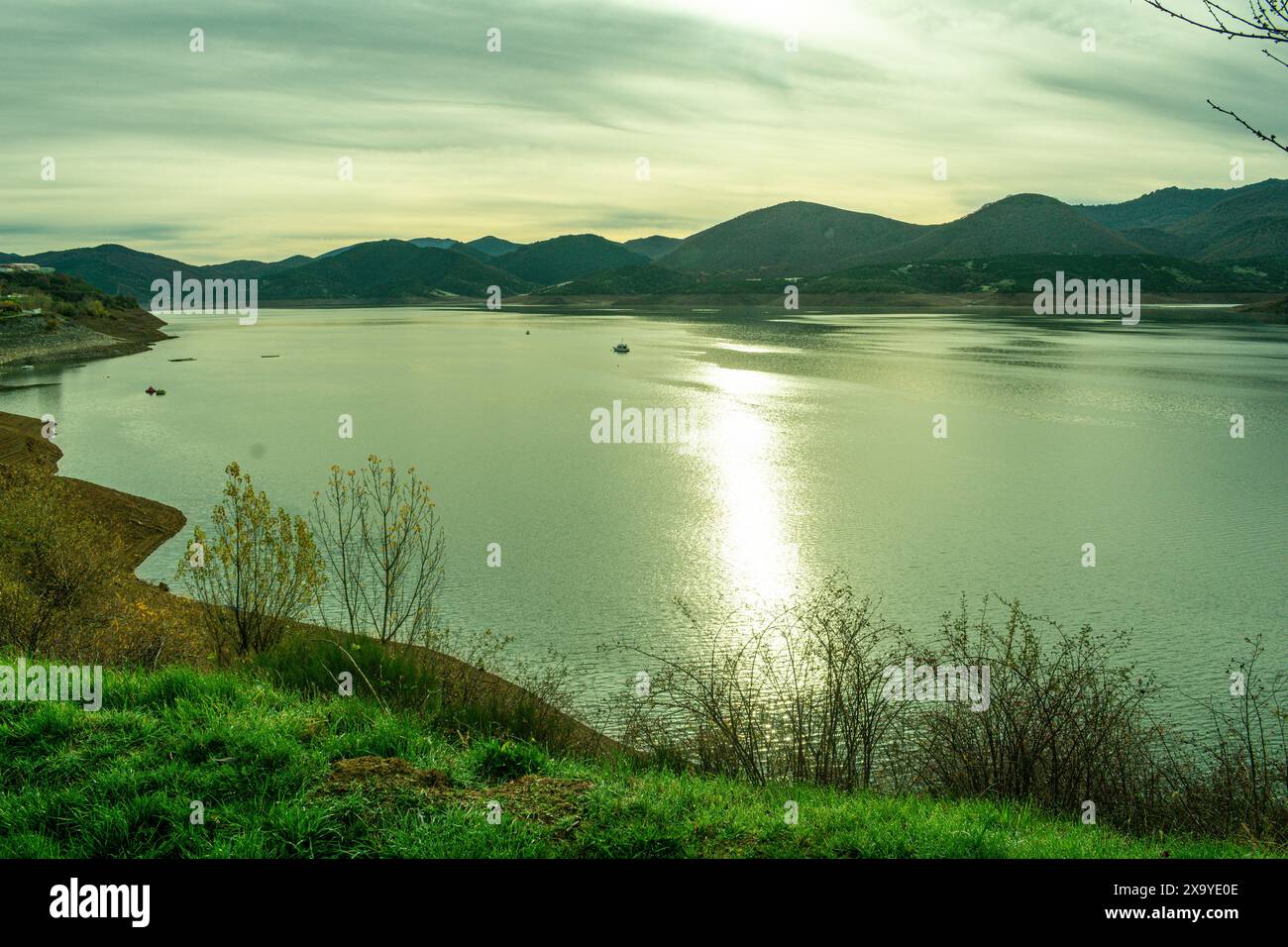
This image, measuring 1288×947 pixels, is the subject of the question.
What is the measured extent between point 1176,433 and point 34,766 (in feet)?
130

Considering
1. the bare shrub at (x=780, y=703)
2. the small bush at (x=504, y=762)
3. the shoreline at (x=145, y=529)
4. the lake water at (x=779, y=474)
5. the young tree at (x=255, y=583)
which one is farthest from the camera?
the lake water at (x=779, y=474)

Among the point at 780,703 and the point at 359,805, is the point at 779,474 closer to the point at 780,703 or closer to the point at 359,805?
the point at 780,703

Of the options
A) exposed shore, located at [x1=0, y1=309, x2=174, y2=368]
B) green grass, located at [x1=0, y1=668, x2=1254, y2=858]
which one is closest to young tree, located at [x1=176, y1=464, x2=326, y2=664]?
green grass, located at [x1=0, y1=668, x2=1254, y2=858]

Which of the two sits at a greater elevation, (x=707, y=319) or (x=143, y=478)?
(x=707, y=319)

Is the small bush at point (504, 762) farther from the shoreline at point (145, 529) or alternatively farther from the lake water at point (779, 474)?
the lake water at point (779, 474)

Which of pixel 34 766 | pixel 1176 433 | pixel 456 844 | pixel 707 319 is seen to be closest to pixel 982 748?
pixel 456 844

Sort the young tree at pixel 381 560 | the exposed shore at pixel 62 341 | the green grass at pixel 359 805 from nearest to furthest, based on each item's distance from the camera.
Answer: the green grass at pixel 359 805 < the young tree at pixel 381 560 < the exposed shore at pixel 62 341

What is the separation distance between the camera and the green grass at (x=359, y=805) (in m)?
4.89

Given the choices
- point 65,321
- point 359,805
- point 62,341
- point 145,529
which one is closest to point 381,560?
point 359,805

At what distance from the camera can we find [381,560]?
40.3ft

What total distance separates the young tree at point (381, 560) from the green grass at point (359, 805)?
4.89 meters

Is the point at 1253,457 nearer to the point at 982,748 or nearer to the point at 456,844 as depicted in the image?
the point at 982,748

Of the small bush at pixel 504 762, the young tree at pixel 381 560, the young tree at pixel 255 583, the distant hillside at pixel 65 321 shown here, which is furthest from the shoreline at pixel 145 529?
the distant hillside at pixel 65 321

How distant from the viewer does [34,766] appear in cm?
544
